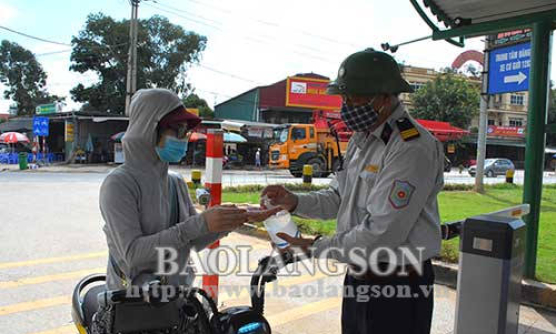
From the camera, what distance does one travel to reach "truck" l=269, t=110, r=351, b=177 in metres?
21.4

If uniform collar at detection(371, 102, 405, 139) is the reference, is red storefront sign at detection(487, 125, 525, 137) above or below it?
above

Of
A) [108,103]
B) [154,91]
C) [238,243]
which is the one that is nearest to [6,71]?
[108,103]

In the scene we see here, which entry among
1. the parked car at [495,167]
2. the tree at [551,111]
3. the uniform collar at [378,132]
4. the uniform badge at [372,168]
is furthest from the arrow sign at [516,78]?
the parked car at [495,167]

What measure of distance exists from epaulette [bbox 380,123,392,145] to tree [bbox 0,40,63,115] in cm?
5529

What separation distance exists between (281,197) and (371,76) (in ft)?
2.66

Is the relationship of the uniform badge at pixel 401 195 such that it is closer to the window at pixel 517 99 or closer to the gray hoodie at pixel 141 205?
the gray hoodie at pixel 141 205

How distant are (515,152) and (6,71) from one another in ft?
177

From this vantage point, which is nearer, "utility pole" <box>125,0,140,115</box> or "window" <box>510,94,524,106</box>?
"utility pole" <box>125,0,140,115</box>

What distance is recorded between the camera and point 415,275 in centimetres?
203

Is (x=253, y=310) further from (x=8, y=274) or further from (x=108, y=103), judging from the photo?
(x=108, y=103)

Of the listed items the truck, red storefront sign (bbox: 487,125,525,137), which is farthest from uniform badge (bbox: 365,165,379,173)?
red storefront sign (bbox: 487,125,525,137)

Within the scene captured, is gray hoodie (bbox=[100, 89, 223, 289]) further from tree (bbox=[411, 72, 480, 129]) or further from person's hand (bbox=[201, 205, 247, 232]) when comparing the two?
tree (bbox=[411, 72, 480, 129])

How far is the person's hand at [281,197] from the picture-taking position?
2.38 metres

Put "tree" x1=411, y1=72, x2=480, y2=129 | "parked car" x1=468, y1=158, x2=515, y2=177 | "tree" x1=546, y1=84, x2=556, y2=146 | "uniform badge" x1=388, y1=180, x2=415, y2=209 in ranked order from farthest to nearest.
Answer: "tree" x1=411, y1=72, x2=480, y2=129, "parked car" x1=468, y1=158, x2=515, y2=177, "tree" x1=546, y1=84, x2=556, y2=146, "uniform badge" x1=388, y1=180, x2=415, y2=209
